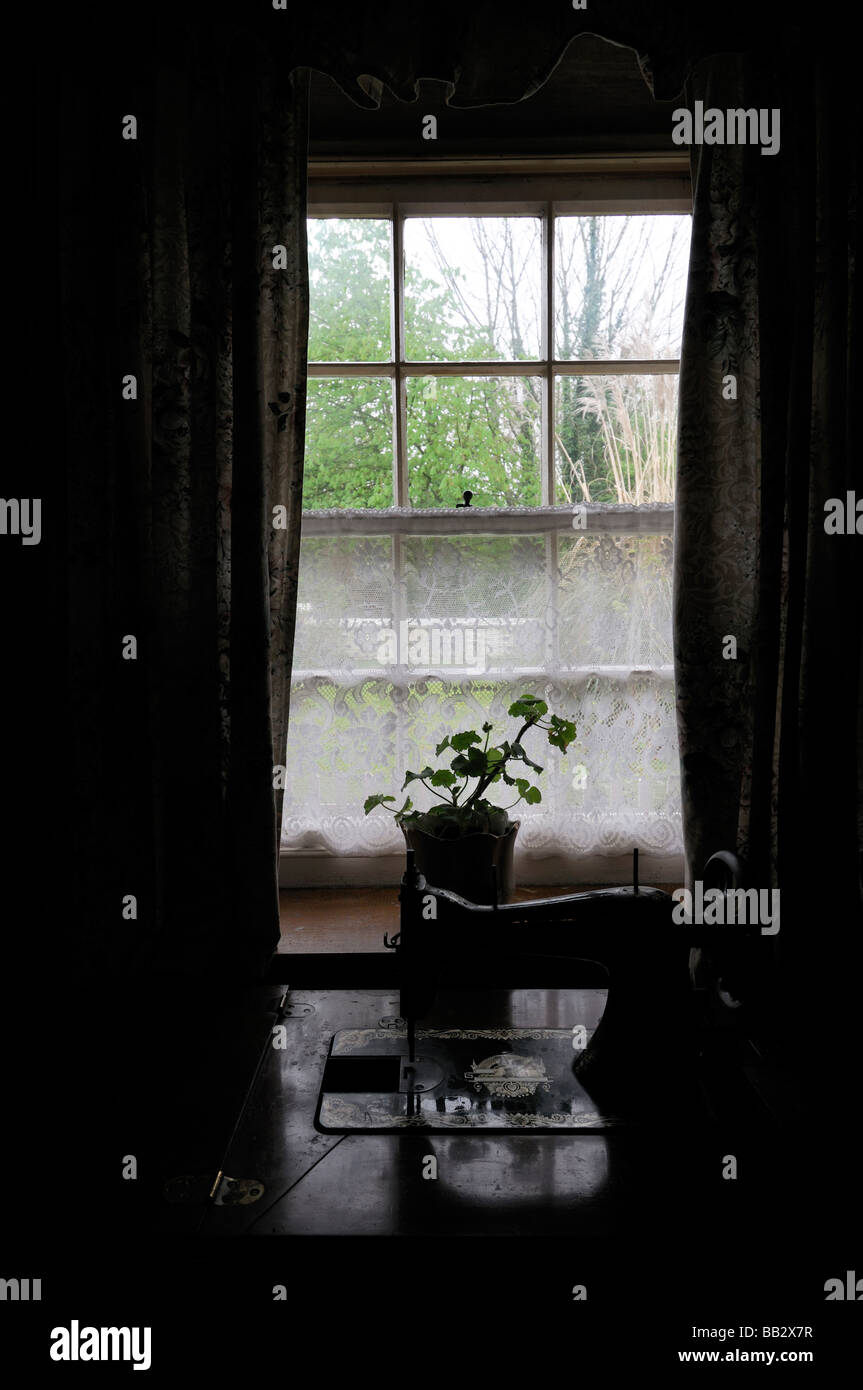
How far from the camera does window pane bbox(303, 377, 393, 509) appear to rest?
238 centimetres

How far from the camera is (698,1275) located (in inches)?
34.3

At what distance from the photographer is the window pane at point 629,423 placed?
2385 mm

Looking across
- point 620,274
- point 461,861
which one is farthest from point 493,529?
point 461,861

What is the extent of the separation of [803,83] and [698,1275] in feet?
6.83

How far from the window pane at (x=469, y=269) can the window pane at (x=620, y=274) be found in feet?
0.22

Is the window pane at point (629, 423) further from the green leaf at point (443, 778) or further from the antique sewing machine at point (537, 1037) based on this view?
the antique sewing machine at point (537, 1037)

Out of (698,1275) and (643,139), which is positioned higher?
(643,139)

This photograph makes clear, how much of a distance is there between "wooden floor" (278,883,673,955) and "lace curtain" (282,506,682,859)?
0.10m

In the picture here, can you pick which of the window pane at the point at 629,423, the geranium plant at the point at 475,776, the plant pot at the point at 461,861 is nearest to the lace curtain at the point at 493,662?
the window pane at the point at 629,423

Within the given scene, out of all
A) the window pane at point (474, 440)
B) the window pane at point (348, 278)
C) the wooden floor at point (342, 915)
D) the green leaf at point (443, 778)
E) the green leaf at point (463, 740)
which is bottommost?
the wooden floor at point (342, 915)

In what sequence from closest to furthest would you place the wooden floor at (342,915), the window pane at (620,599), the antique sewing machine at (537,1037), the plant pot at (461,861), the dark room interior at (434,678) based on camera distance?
1. the dark room interior at (434,678)
2. the antique sewing machine at (537,1037)
3. the plant pot at (461,861)
4. the wooden floor at (342,915)
5. the window pane at (620,599)

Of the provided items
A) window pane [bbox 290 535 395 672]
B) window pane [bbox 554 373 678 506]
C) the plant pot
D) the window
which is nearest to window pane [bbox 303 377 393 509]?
the window
